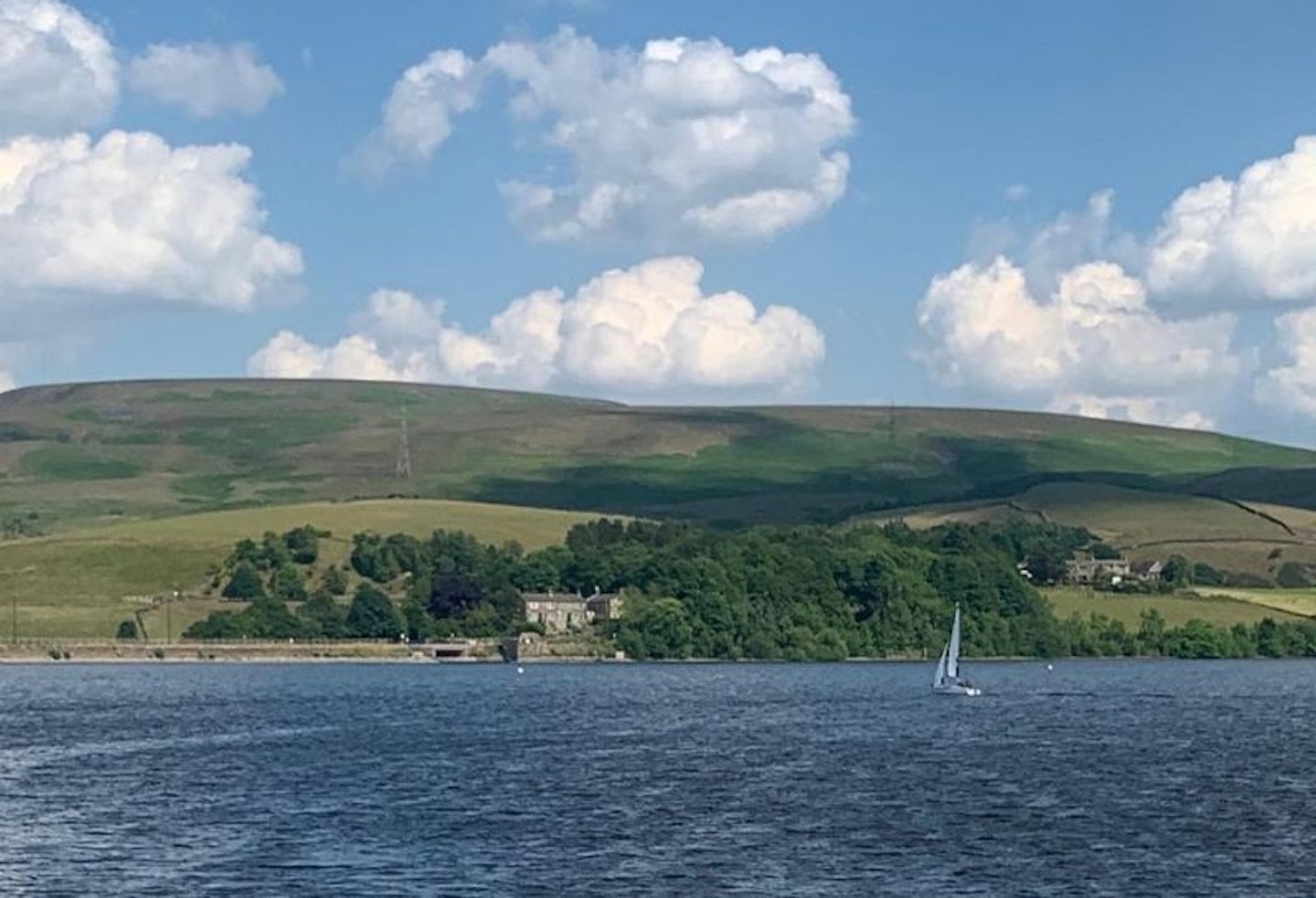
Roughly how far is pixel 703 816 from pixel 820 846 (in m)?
8.87

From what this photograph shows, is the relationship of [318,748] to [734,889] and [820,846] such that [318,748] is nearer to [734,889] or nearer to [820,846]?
[820,846]

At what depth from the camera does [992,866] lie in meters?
70.6

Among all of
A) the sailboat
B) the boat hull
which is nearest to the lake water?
the boat hull

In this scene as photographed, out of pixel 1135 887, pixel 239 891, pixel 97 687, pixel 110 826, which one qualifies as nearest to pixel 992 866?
pixel 1135 887

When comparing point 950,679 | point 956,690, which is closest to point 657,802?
point 956,690

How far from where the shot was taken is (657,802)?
8856 centimetres

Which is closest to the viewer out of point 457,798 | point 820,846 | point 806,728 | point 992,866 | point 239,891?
point 239,891

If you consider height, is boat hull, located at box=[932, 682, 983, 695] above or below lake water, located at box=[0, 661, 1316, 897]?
below

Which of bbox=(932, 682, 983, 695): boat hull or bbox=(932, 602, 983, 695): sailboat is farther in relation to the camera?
bbox=(932, 602, 983, 695): sailboat

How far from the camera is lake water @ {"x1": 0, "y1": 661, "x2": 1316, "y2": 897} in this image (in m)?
68.8

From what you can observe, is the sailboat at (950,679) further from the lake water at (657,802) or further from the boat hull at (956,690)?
the lake water at (657,802)

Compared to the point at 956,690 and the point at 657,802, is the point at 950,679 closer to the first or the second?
the point at 956,690

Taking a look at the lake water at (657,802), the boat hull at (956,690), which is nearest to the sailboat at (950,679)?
the boat hull at (956,690)

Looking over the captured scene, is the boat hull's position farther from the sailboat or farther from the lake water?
the lake water
